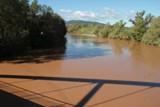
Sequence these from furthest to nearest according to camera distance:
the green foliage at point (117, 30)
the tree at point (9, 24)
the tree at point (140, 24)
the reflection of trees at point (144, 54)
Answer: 1. the green foliage at point (117, 30)
2. the tree at point (140, 24)
3. the reflection of trees at point (144, 54)
4. the tree at point (9, 24)

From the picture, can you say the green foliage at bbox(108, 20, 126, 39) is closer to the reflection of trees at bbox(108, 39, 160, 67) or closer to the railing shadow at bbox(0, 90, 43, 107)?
the reflection of trees at bbox(108, 39, 160, 67)

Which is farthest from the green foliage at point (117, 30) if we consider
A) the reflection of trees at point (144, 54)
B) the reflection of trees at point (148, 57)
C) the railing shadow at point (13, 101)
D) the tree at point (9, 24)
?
the railing shadow at point (13, 101)

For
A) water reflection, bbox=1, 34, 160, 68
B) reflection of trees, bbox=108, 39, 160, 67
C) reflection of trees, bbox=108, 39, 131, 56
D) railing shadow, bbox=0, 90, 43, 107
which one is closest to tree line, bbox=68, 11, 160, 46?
reflection of trees, bbox=108, 39, 131, 56

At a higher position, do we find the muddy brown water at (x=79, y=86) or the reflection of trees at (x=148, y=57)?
the muddy brown water at (x=79, y=86)

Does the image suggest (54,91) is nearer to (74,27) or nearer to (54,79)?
(54,79)

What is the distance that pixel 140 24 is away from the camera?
63500 mm

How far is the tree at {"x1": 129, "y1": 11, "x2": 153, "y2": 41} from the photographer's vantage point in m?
63.4

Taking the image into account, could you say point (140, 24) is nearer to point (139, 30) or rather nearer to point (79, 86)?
point (139, 30)

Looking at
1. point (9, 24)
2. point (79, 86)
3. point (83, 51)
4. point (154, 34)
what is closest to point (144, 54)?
point (83, 51)

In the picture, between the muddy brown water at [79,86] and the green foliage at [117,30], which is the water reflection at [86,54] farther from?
the green foliage at [117,30]

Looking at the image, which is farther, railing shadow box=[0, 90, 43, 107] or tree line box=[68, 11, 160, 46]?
tree line box=[68, 11, 160, 46]

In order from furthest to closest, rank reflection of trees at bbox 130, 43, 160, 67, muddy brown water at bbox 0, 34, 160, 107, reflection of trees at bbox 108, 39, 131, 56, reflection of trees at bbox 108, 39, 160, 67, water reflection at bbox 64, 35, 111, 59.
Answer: reflection of trees at bbox 108, 39, 131, 56 < water reflection at bbox 64, 35, 111, 59 < reflection of trees at bbox 108, 39, 160, 67 < reflection of trees at bbox 130, 43, 160, 67 < muddy brown water at bbox 0, 34, 160, 107

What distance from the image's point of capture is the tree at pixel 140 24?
208ft

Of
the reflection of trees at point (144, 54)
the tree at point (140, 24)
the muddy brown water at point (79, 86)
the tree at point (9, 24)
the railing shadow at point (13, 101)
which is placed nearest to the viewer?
the railing shadow at point (13, 101)
